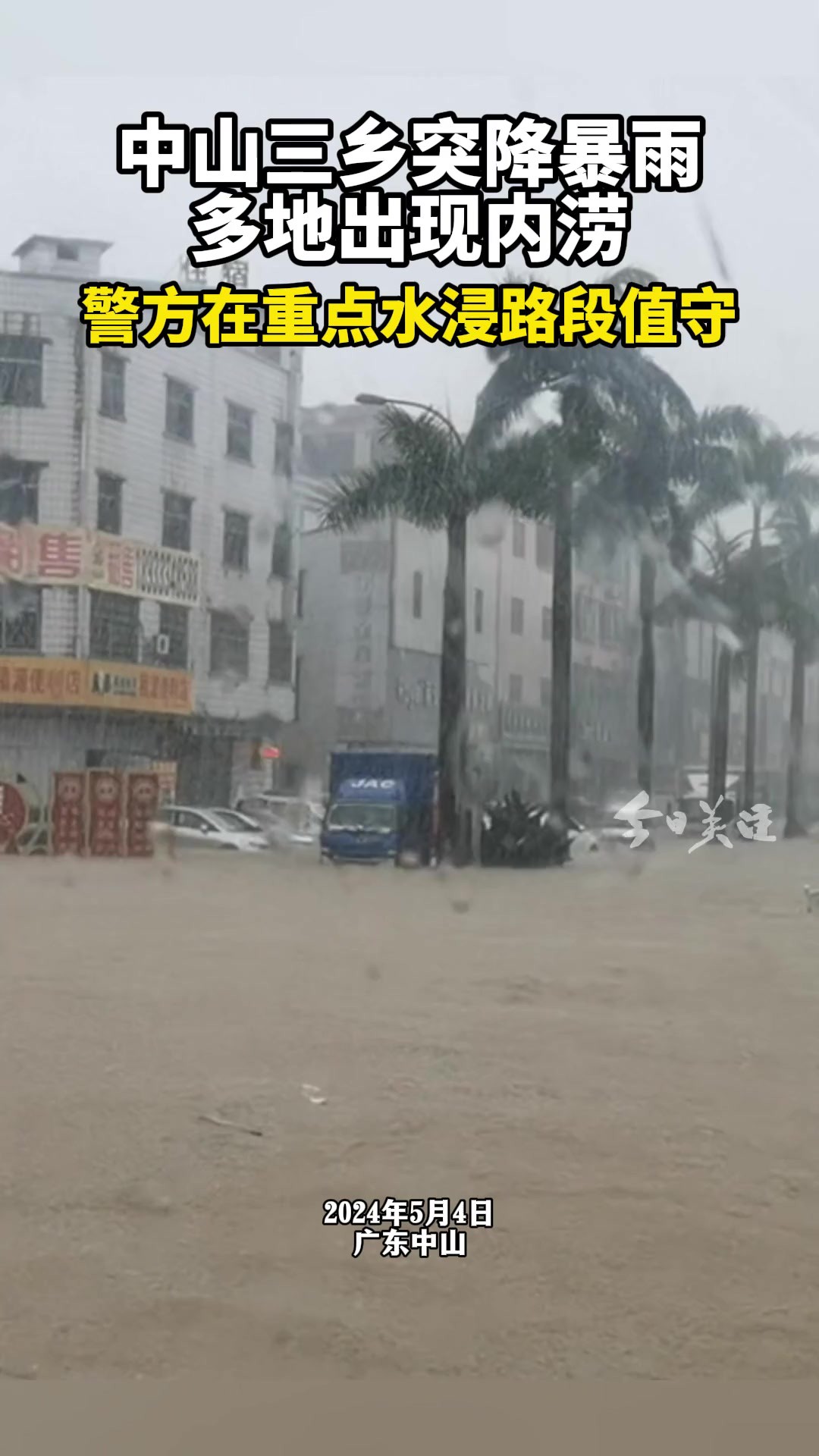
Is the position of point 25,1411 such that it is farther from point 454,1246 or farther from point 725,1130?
point 725,1130

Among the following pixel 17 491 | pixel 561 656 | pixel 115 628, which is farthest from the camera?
pixel 561 656

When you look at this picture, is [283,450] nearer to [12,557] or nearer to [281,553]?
[281,553]

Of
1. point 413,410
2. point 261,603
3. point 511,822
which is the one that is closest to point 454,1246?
point 511,822

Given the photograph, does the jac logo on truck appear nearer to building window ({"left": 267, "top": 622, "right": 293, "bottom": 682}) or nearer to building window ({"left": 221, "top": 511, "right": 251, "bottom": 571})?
building window ({"left": 267, "top": 622, "right": 293, "bottom": 682})

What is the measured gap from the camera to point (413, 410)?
2.52 m

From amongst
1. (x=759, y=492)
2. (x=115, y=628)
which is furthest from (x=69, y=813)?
(x=759, y=492)

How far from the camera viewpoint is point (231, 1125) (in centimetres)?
245

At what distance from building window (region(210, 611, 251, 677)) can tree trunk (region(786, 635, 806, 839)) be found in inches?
37.0

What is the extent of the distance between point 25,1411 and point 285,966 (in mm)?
817

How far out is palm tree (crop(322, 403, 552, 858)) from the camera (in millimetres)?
2541

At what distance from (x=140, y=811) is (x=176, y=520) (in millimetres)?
484

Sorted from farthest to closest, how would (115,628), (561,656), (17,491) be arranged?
(561,656)
(115,628)
(17,491)

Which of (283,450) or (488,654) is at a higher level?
(283,450)

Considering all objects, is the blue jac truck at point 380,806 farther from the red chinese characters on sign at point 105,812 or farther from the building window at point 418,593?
the red chinese characters on sign at point 105,812
